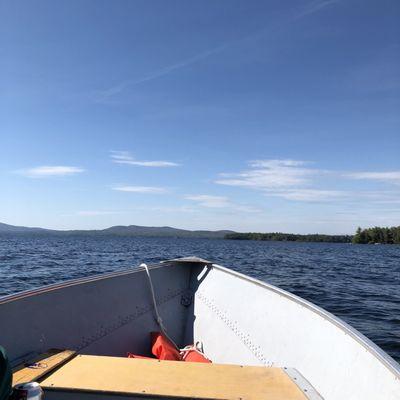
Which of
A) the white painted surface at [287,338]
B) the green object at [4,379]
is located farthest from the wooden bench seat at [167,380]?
the green object at [4,379]

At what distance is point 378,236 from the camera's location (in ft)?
463

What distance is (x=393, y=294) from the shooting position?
15.6 meters

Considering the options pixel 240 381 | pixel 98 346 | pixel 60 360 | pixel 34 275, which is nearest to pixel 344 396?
pixel 240 381

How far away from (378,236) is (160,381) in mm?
151917

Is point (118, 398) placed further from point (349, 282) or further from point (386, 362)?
point (349, 282)

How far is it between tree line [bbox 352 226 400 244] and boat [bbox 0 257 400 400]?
144 m

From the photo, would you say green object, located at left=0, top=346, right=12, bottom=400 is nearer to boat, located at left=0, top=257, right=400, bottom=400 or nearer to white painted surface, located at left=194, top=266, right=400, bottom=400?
boat, located at left=0, top=257, right=400, bottom=400

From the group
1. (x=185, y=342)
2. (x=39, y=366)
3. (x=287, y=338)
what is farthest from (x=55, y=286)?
(x=185, y=342)

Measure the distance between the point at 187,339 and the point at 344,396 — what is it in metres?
3.52

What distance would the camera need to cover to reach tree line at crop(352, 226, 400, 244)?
137m

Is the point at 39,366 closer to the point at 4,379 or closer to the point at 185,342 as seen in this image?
the point at 4,379

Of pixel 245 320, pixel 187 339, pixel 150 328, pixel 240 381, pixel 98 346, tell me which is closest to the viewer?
pixel 240 381

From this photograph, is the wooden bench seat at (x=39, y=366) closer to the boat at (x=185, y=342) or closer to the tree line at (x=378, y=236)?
the boat at (x=185, y=342)

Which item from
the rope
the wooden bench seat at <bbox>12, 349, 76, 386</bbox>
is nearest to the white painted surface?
the rope
